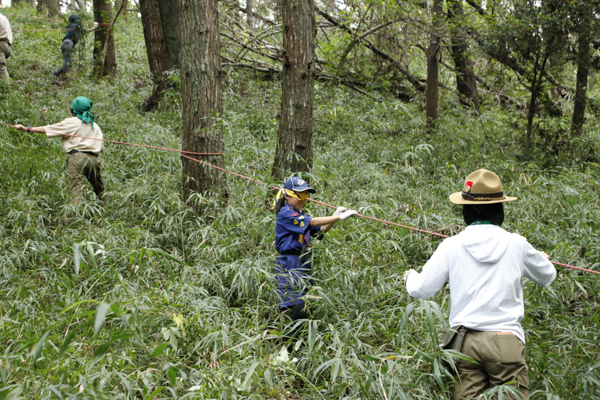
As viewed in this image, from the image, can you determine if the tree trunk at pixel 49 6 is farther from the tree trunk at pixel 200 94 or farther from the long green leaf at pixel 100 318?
the long green leaf at pixel 100 318

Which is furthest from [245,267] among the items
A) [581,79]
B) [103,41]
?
[103,41]

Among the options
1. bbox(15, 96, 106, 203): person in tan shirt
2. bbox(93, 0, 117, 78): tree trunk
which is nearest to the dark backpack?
bbox(93, 0, 117, 78): tree trunk

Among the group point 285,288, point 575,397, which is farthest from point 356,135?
point 575,397

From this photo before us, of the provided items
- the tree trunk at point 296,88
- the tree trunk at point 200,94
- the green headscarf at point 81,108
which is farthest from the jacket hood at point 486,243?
the green headscarf at point 81,108

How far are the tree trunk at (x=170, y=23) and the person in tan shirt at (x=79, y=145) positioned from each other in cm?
362

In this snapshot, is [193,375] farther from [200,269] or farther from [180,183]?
[180,183]

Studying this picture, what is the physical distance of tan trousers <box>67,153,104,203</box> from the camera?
5367 millimetres

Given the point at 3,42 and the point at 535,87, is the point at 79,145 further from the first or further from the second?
the point at 535,87

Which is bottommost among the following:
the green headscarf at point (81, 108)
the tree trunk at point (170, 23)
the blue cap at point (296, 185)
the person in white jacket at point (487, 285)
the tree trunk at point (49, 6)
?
the person in white jacket at point (487, 285)

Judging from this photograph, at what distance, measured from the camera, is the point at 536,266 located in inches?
89.7

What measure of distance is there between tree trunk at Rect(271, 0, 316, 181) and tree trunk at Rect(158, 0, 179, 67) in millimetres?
4460

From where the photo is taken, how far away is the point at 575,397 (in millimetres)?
2568

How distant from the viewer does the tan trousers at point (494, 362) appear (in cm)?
213

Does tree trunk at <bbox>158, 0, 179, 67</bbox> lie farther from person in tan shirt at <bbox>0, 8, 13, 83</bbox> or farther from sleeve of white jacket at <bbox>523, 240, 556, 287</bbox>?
sleeve of white jacket at <bbox>523, 240, 556, 287</bbox>
